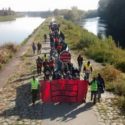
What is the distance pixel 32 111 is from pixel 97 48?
23438 millimetres

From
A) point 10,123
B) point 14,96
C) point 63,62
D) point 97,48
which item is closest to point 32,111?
point 10,123

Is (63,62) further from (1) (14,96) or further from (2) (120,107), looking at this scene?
(2) (120,107)

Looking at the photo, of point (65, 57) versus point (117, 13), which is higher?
point (65, 57)

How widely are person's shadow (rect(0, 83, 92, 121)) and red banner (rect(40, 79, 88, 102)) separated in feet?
1.45

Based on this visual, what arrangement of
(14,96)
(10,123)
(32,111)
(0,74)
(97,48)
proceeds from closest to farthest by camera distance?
(10,123) < (32,111) < (14,96) < (0,74) < (97,48)

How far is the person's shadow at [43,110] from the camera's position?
57.7 ft

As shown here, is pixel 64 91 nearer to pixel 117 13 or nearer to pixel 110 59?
pixel 110 59

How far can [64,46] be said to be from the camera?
31.8 m

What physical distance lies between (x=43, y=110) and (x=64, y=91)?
195 centimetres

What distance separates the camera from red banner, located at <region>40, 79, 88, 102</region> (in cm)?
1981

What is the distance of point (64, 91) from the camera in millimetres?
19812

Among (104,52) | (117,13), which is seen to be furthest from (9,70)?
(117,13)

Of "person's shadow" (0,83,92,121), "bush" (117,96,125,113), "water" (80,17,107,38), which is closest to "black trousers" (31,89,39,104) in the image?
"person's shadow" (0,83,92,121)

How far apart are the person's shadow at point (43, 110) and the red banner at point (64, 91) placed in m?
0.44
